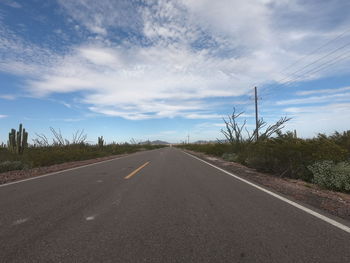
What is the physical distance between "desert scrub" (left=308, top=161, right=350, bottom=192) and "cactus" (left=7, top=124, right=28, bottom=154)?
20.4 meters

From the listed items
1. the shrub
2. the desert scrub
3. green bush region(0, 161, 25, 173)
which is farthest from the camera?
the shrub

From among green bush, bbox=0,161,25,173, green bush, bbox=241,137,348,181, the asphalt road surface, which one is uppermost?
green bush, bbox=241,137,348,181

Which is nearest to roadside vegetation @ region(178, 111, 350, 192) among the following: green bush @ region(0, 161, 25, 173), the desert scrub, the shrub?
the desert scrub

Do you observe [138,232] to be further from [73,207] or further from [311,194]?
[311,194]

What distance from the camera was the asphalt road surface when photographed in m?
3.42

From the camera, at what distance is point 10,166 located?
15125mm

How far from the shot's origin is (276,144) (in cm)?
1236

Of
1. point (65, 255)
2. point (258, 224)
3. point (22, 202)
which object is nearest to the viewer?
point (65, 255)

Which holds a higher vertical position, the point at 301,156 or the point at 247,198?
the point at 301,156

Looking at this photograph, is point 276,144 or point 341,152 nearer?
point 341,152

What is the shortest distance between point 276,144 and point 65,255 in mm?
10780

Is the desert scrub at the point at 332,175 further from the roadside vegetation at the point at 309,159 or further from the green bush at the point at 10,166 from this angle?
the green bush at the point at 10,166

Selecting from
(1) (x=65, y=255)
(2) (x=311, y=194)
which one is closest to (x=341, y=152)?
(2) (x=311, y=194)

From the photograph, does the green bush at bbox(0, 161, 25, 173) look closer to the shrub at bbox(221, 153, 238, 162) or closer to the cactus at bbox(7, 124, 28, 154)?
the cactus at bbox(7, 124, 28, 154)
